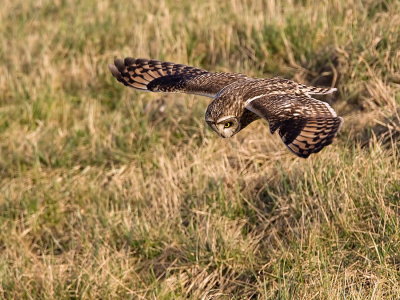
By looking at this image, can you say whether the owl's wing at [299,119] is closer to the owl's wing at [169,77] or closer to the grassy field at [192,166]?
the owl's wing at [169,77]

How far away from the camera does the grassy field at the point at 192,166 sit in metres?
5.93

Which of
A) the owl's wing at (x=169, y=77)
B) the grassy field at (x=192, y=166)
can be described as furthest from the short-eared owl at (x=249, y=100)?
the grassy field at (x=192, y=166)

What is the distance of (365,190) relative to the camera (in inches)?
234

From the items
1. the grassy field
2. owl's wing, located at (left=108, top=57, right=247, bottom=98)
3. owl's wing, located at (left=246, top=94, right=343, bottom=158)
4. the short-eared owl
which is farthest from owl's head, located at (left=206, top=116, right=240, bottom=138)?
the grassy field

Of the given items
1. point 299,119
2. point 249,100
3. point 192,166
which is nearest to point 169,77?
point 192,166

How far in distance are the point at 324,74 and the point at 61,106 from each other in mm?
2383

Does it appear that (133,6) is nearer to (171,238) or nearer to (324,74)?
(324,74)

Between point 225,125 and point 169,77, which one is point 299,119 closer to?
point 225,125

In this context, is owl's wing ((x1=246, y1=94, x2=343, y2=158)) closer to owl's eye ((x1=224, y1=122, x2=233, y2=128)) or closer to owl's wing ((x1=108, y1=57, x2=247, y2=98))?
owl's eye ((x1=224, y1=122, x2=233, y2=128))

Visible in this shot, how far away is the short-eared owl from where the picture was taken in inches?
202

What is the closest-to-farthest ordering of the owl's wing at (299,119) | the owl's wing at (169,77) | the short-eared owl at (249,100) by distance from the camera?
the owl's wing at (299,119) < the short-eared owl at (249,100) < the owl's wing at (169,77)

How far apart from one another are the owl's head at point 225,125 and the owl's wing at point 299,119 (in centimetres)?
17

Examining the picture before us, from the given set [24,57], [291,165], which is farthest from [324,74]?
[24,57]

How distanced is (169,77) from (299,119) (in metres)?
1.60
